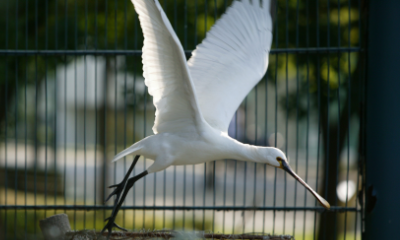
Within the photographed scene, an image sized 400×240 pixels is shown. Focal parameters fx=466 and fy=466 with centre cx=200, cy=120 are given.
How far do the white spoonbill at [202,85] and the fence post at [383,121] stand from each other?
495mm

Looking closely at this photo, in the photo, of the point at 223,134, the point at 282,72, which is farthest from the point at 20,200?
the point at 223,134

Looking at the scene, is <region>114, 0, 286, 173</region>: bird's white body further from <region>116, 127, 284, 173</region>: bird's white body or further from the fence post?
the fence post

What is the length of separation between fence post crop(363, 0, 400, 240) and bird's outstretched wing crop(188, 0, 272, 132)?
764mm

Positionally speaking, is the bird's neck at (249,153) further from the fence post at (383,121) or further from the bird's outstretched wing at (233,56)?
the fence post at (383,121)

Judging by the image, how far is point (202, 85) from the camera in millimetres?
3365

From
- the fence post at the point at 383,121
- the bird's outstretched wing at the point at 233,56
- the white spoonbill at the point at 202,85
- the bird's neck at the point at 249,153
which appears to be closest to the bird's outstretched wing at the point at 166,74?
the white spoonbill at the point at 202,85

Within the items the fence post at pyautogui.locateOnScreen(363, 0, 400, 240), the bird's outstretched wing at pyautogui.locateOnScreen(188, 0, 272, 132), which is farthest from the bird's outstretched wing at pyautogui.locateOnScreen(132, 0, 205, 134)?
the fence post at pyautogui.locateOnScreen(363, 0, 400, 240)

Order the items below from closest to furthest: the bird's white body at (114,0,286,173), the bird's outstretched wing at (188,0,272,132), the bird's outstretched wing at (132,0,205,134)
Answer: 1. the bird's outstretched wing at (132,0,205,134)
2. the bird's white body at (114,0,286,173)
3. the bird's outstretched wing at (188,0,272,132)

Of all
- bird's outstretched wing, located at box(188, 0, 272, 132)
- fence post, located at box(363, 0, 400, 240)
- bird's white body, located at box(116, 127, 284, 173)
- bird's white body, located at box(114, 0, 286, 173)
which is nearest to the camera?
bird's white body, located at box(114, 0, 286, 173)

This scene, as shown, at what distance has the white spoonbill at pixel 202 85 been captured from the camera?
103 inches

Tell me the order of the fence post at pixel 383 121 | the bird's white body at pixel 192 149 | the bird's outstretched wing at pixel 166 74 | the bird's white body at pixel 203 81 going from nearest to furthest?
the bird's outstretched wing at pixel 166 74 < the bird's white body at pixel 203 81 < the bird's white body at pixel 192 149 < the fence post at pixel 383 121

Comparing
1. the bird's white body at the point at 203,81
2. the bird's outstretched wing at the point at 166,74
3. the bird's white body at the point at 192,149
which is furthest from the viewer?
the bird's white body at the point at 192,149

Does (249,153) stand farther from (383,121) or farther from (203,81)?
(383,121)

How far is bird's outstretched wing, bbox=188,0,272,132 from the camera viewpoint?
132 inches
